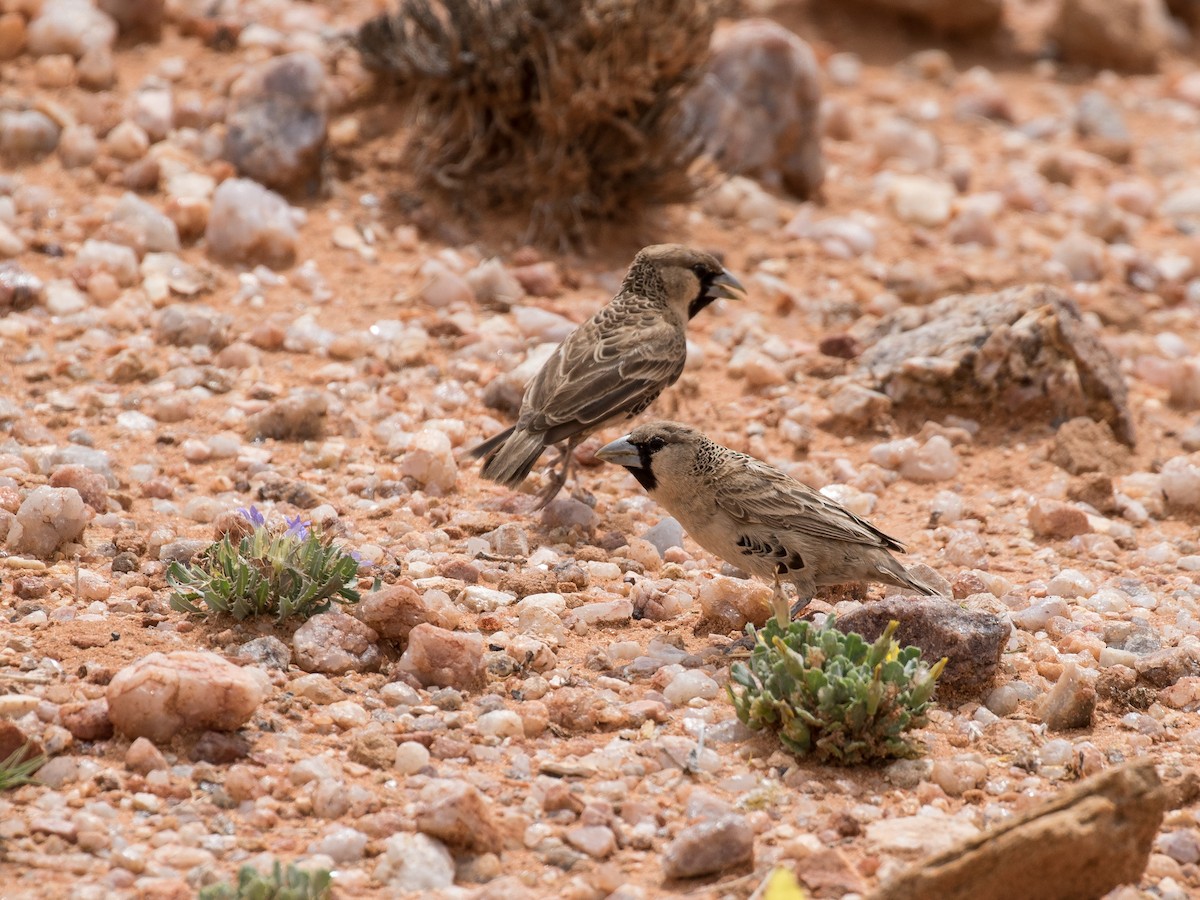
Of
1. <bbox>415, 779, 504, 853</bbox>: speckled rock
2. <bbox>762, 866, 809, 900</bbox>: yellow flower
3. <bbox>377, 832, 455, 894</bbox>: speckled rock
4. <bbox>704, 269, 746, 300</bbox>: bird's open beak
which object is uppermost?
<bbox>762, 866, 809, 900</bbox>: yellow flower

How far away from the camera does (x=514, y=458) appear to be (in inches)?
236

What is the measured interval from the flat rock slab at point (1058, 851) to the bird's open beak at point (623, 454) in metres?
2.44

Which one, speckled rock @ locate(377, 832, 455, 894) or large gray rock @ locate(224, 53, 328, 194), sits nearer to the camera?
speckled rock @ locate(377, 832, 455, 894)

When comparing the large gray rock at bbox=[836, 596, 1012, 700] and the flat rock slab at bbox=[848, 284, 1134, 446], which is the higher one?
the large gray rock at bbox=[836, 596, 1012, 700]

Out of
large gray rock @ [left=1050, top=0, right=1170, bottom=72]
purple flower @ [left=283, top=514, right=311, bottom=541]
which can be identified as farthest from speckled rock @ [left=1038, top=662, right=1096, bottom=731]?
large gray rock @ [left=1050, top=0, right=1170, bottom=72]

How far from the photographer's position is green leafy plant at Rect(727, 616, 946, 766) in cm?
420

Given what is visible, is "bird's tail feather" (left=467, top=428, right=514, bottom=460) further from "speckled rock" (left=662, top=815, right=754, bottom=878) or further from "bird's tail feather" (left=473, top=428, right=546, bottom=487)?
"speckled rock" (left=662, top=815, right=754, bottom=878)

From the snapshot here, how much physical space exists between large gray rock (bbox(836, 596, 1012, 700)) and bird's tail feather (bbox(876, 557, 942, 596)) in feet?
0.93

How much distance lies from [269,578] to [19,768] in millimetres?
1058

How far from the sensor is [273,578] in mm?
4688

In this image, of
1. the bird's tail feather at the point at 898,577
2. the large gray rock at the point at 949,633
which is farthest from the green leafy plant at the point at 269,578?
the bird's tail feather at the point at 898,577

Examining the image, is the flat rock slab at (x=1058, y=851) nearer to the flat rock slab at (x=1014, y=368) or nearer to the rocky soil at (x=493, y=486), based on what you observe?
the rocky soil at (x=493, y=486)

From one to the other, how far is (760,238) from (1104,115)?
4207mm

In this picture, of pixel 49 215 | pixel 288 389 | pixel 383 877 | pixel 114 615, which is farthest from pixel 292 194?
pixel 383 877
